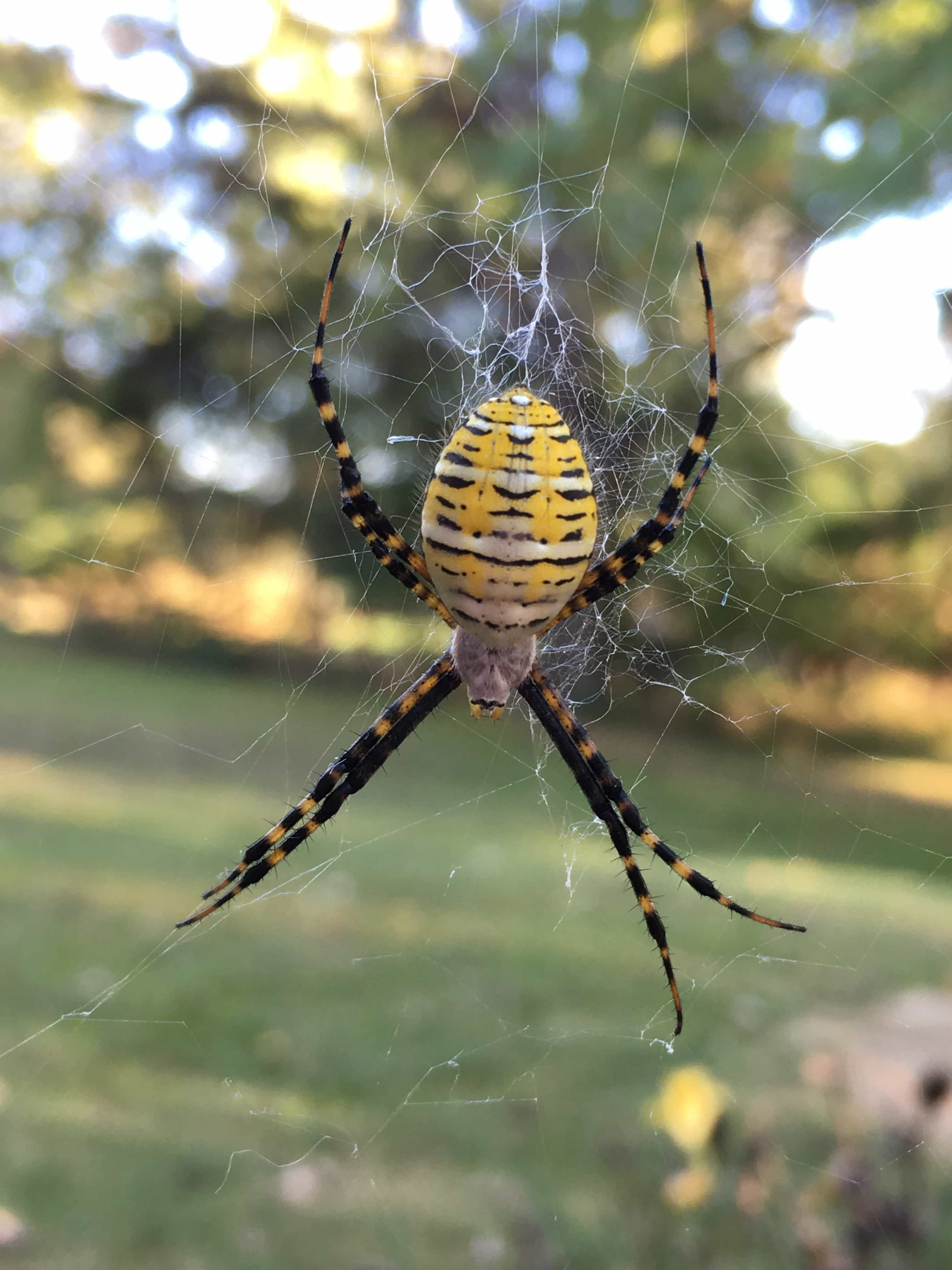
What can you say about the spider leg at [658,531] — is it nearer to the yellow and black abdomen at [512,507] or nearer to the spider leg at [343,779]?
the yellow and black abdomen at [512,507]

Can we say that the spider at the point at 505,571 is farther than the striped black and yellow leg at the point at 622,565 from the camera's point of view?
No

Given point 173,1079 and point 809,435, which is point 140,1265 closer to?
point 173,1079

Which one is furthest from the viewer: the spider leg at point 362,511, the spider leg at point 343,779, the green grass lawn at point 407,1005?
the green grass lawn at point 407,1005

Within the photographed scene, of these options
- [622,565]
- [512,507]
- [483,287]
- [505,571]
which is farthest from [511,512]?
[483,287]

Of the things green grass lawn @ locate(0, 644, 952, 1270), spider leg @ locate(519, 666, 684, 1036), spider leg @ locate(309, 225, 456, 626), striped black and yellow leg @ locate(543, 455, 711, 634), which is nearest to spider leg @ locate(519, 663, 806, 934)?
spider leg @ locate(519, 666, 684, 1036)

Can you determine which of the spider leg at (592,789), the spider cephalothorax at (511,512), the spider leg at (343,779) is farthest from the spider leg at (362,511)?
the spider leg at (592,789)

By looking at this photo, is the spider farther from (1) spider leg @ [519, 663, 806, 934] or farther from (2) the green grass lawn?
(2) the green grass lawn
